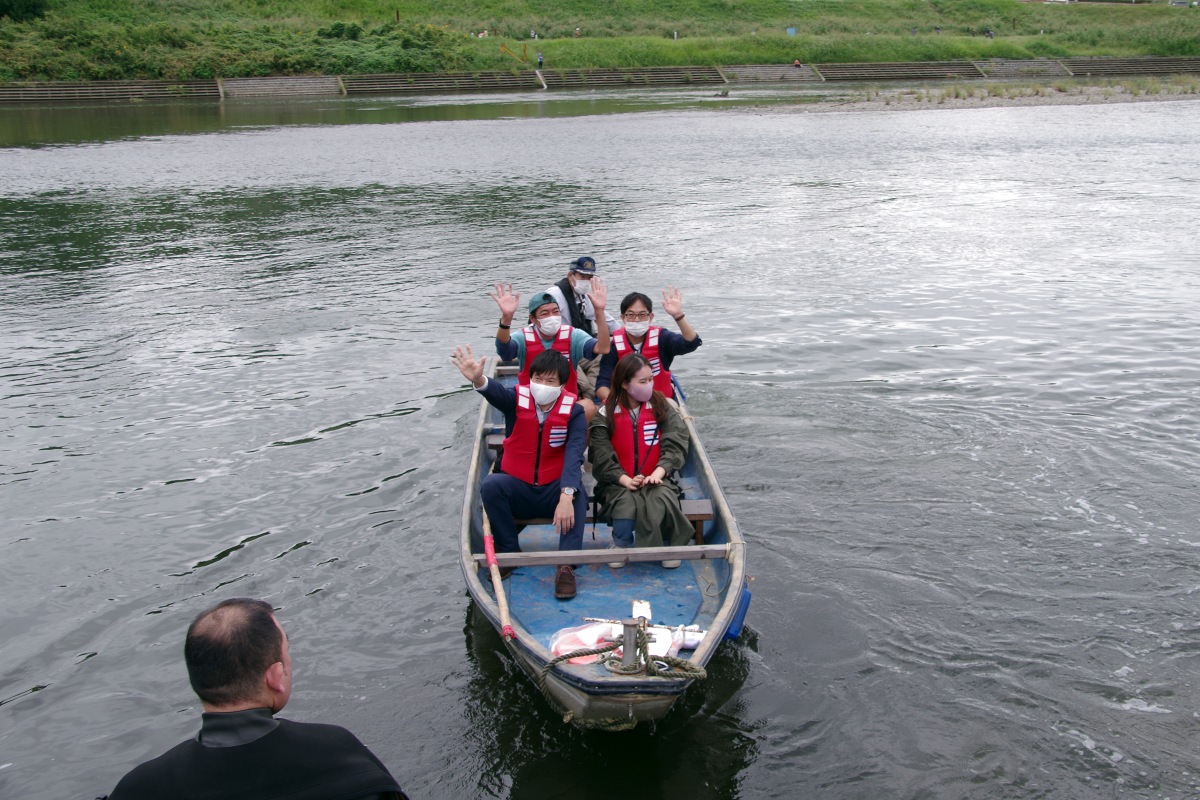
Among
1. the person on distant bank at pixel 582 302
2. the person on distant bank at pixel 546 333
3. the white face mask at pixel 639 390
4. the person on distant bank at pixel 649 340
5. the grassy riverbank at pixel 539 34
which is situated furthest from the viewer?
the grassy riverbank at pixel 539 34

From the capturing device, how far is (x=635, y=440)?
7859mm

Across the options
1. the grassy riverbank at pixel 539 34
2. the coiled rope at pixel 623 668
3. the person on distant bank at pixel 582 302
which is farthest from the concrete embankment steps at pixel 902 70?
the coiled rope at pixel 623 668

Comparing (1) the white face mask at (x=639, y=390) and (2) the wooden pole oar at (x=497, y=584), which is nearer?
(2) the wooden pole oar at (x=497, y=584)

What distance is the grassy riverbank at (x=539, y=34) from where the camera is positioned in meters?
57.0

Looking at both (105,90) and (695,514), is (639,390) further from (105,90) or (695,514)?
(105,90)

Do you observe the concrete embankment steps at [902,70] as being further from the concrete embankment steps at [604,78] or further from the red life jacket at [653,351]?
the red life jacket at [653,351]

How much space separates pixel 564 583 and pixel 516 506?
84 cm

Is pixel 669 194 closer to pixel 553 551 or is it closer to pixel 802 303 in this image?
pixel 802 303

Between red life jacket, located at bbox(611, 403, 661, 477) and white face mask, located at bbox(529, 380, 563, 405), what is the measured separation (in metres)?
0.64

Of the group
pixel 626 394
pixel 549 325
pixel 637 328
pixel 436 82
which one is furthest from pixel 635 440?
pixel 436 82

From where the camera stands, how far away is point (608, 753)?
6.16m

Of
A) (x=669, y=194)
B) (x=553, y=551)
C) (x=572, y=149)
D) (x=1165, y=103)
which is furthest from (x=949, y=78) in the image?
(x=553, y=551)

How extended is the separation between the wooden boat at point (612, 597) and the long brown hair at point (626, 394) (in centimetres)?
75

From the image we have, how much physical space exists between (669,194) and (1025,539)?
61.1 ft
